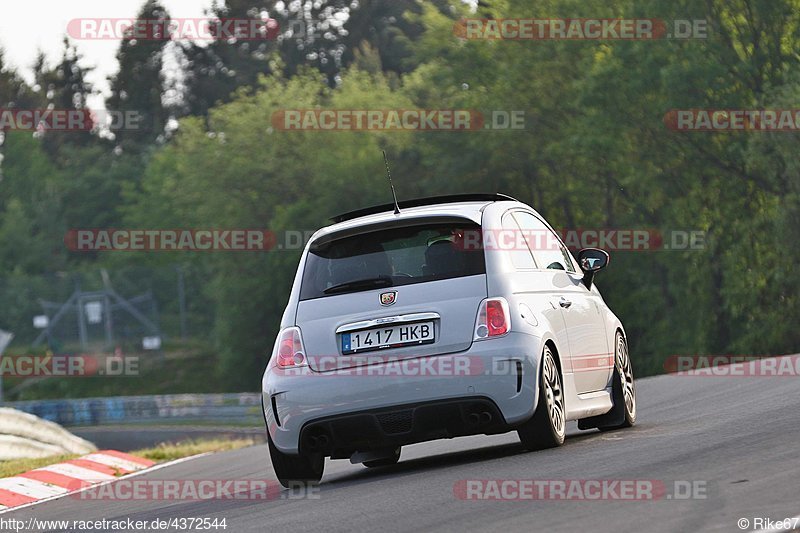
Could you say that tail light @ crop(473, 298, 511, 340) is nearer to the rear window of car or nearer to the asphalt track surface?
the rear window of car

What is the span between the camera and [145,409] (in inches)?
2387

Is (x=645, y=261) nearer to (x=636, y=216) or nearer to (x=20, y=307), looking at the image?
(x=636, y=216)

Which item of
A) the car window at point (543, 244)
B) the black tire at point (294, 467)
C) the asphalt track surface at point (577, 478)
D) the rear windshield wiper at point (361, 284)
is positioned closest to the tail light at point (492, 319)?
the rear windshield wiper at point (361, 284)

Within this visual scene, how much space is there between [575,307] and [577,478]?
2.72m

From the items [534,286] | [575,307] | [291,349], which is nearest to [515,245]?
[534,286]

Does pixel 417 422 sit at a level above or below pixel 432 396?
below

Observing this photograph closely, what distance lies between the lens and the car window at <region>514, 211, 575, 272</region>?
36.0ft

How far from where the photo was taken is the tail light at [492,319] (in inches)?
385

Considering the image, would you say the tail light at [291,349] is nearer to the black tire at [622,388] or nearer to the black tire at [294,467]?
the black tire at [294,467]

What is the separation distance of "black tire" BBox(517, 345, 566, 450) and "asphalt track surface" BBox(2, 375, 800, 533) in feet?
0.41

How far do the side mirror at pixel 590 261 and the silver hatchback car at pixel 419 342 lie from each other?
0.61 m

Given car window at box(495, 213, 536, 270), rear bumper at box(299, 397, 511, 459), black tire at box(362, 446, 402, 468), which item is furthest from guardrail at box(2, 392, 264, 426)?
rear bumper at box(299, 397, 511, 459)

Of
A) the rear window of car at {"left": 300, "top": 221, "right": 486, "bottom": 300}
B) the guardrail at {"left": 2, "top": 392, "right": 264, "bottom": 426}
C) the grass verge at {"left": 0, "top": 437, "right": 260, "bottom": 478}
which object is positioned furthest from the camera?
the guardrail at {"left": 2, "top": 392, "right": 264, "bottom": 426}

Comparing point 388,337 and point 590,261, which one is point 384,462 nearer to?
point 590,261
